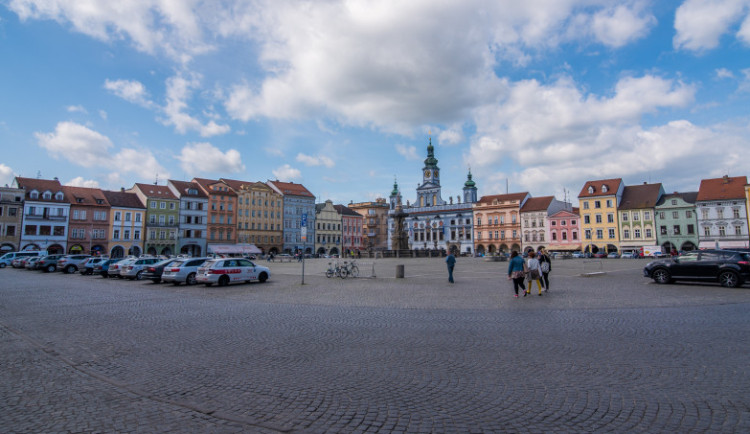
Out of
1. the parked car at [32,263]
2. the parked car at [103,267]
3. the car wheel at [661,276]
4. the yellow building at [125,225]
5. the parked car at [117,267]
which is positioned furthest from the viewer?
the yellow building at [125,225]

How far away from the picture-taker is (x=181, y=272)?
21.6 metres

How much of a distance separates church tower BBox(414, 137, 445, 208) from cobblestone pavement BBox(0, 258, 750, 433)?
10228 centimetres

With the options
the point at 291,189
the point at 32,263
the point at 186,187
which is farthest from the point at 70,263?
the point at 291,189

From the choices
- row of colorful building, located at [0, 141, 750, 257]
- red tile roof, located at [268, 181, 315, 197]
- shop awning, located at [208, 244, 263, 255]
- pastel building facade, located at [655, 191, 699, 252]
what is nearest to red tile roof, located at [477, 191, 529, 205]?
row of colorful building, located at [0, 141, 750, 257]

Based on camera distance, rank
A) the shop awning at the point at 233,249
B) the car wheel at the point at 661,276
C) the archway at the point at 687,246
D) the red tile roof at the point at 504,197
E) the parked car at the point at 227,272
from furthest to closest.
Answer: the red tile roof at the point at 504,197 → the shop awning at the point at 233,249 → the archway at the point at 687,246 → the parked car at the point at 227,272 → the car wheel at the point at 661,276

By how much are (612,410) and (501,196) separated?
3817 inches

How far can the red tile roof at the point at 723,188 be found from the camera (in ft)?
210

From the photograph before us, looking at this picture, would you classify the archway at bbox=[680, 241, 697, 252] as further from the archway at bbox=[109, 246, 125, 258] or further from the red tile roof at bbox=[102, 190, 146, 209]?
the archway at bbox=[109, 246, 125, 258]

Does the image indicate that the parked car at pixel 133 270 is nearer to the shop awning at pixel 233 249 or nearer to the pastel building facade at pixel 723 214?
the shop awning at pixel 233 249

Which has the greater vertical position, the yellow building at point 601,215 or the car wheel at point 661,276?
the yellow building at point 601,215

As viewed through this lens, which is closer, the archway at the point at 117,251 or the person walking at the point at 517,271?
the person walking at the point at 517,271

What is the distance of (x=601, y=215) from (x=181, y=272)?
74761mm

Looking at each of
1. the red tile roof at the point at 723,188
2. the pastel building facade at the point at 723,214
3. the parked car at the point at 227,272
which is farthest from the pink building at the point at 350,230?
the parked car at the point at 227,272

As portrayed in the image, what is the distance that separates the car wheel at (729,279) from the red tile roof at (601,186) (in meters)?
64.2
